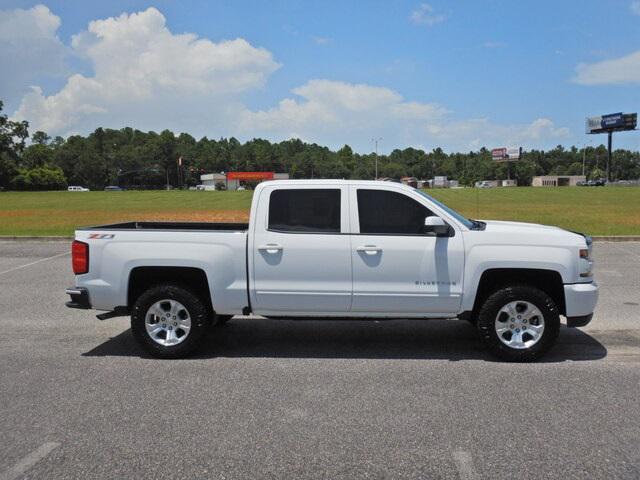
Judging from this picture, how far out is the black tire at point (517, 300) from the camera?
5504 millimetres

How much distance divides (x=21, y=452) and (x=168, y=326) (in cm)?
216

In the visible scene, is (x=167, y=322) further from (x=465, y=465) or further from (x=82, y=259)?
(x=465, y=465)

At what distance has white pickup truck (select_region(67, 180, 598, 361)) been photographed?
18.2 feet

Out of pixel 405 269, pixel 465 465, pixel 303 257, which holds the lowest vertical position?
pixel 465 465

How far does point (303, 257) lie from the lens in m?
5.59

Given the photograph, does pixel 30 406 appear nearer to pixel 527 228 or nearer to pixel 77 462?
pixel 77 462

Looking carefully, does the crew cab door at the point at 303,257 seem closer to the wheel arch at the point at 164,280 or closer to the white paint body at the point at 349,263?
the white paint body at the point at 349,263

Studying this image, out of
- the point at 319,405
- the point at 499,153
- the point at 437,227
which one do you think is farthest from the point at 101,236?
the point at 499,153

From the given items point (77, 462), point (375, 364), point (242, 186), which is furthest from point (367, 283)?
point (242, 186)

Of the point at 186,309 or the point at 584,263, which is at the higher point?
the point at 584,263

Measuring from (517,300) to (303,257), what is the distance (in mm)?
2135

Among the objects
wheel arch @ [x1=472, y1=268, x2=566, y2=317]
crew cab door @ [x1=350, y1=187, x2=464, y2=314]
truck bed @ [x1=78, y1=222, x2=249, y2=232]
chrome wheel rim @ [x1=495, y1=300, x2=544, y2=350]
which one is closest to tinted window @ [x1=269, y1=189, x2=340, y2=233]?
crew cab door @ [x1=350, y1=187, x2=464, y2=314]

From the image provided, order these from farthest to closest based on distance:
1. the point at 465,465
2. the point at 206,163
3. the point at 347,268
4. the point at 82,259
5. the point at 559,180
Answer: the point at 206,163
the point at 559,180
the point at 82,259
the point at 347,268
the point at 465,465

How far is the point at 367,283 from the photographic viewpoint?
559 cm
